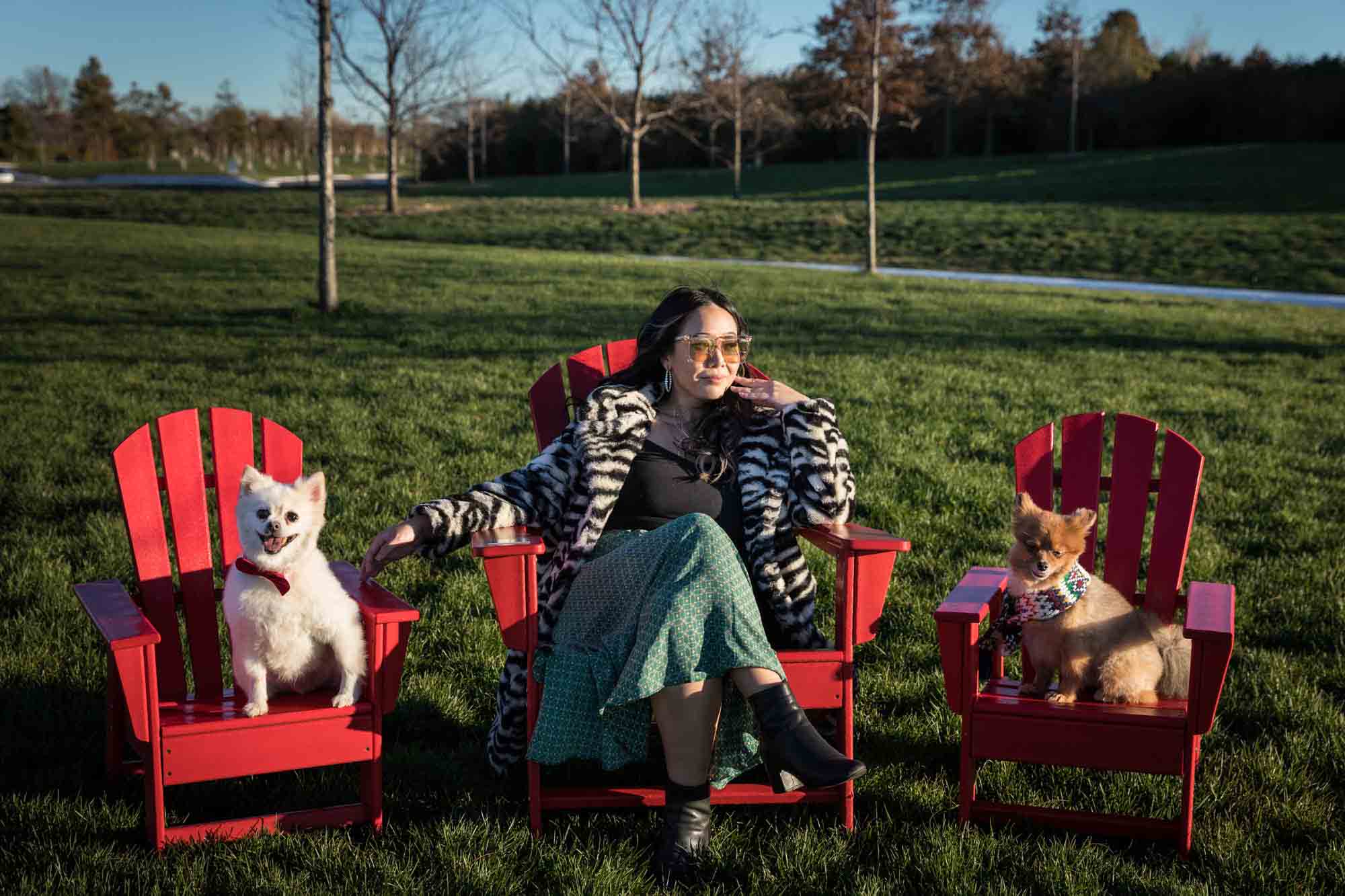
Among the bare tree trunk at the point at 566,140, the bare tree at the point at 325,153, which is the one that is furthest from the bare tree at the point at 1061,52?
the bare tree at the point at 325,153

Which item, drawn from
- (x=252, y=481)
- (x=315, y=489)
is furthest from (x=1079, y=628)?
(x=252, y=481)

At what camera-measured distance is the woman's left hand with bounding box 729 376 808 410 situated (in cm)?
347

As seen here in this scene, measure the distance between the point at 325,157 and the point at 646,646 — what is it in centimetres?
1025

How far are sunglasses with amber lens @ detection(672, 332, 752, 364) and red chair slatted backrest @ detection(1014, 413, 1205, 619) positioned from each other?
101 centimetres

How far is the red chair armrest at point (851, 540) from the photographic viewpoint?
3047mm

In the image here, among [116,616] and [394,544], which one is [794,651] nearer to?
[394,544]

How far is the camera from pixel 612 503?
3338mm

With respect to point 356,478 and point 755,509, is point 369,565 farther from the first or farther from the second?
point 356,478

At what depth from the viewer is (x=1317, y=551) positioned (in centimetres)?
511

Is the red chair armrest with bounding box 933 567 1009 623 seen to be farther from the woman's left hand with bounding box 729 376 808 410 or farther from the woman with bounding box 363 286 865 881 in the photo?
the woman's left hand with bounding box 729 376 808 410

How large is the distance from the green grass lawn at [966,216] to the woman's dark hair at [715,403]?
56.7ft

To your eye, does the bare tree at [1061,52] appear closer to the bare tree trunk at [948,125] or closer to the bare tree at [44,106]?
the bare tree trunk at [948,125]

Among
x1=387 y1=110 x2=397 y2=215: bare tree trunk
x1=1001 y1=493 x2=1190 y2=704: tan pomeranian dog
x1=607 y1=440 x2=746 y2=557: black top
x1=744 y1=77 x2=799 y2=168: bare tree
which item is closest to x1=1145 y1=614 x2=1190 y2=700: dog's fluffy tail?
x1=1001 y1=493 x2=1190 y2=704: tan pomeranian dog

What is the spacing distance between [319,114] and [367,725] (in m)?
10.3
